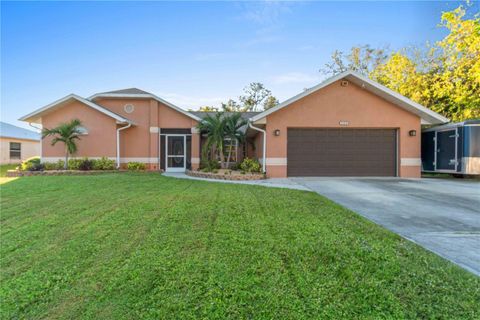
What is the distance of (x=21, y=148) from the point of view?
23516mm

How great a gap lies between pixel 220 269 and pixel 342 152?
1074cm

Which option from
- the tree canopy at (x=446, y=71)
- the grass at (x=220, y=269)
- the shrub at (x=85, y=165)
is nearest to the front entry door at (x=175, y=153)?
the shrub at (x=85, y=165)

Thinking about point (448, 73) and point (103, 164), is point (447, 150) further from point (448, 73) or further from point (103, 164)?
point (103, 164)

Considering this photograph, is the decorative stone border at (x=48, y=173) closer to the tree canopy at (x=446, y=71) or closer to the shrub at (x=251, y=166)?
the shrub at (x=251, y=166)

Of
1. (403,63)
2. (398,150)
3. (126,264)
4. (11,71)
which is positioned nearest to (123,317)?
(126,264)

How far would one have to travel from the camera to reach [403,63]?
67.7ft

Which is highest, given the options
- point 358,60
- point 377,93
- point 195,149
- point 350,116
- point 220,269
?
point 358,60

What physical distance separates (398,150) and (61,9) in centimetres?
1739

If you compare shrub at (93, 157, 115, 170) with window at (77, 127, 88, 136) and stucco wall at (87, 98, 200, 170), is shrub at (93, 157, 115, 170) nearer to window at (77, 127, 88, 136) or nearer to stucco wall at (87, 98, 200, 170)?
stucco wall at (87, 98, 200, 170)

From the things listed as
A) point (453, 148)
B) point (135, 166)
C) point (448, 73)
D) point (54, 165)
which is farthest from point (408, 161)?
point (54, 165)

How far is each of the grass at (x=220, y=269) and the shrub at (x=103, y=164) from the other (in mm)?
9158

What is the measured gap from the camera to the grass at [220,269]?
2.33 metres

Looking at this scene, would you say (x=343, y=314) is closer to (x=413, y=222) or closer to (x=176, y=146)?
(x=413, y=222)

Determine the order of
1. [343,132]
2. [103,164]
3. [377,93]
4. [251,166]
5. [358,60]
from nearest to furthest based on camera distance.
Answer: [377,93] → [343,132] → [251,166] → [103,164] → [358,60]
